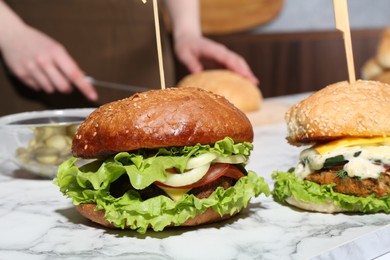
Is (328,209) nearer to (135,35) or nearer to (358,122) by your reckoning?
(358,122)


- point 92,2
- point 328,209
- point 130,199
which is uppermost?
point 92,2

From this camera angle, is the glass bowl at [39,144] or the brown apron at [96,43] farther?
the brown apron at [96,43]

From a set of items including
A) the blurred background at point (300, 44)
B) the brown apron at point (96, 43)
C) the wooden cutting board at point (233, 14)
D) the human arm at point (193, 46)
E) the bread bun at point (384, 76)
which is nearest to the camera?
the brown apron at point (96, 43)

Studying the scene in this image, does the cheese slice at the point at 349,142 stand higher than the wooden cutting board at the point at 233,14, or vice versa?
the wooden cutting board at the point at 233,14

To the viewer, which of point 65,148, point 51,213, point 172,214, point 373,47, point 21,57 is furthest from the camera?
point 373,47

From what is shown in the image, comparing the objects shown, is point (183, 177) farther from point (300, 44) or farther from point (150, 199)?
point (300, 44)

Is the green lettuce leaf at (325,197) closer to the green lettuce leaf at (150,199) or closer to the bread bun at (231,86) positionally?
the green lettuce leaf at (150,199)

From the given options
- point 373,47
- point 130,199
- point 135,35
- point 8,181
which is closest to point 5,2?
point 135,35

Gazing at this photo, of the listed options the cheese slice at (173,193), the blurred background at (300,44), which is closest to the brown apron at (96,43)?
the blurred background at (300,44)
